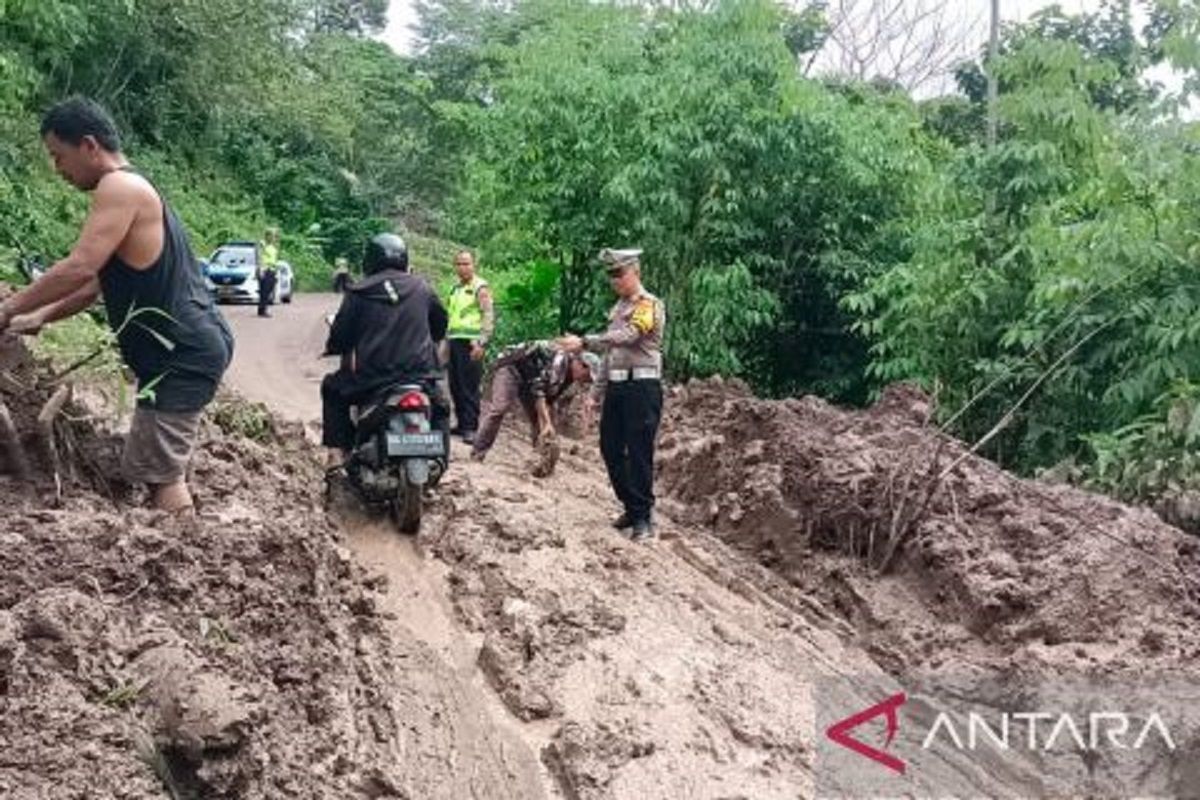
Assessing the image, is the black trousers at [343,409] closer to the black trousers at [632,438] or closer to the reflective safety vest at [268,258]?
the black trousers at [632,438]

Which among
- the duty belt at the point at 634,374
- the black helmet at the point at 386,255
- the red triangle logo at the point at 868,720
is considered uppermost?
the black helmet at the point at 386,255

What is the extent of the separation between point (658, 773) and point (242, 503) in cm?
222

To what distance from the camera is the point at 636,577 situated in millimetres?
7051

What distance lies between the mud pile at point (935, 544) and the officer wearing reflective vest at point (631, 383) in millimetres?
1118

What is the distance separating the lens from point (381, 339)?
729 centimetres

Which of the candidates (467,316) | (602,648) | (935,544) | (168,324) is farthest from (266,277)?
(168,324)

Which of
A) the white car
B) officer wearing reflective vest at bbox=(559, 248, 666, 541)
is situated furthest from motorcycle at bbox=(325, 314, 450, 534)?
the white car

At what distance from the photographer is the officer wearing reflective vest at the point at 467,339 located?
11250 mm

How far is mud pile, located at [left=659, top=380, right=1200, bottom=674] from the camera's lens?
21.8 ft

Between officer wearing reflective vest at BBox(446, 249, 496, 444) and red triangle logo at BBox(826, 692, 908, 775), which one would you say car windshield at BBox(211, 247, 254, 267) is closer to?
officer wearing reflective vest at BBox(446, 249, 496, 444)

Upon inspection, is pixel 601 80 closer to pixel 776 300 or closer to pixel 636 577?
pixel 776 300

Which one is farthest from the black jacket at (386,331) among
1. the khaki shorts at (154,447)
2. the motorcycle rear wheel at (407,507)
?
the khaki shorts at (154,447)

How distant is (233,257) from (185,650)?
26595 millimetres

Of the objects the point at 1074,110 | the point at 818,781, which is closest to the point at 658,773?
the point at 818,781
